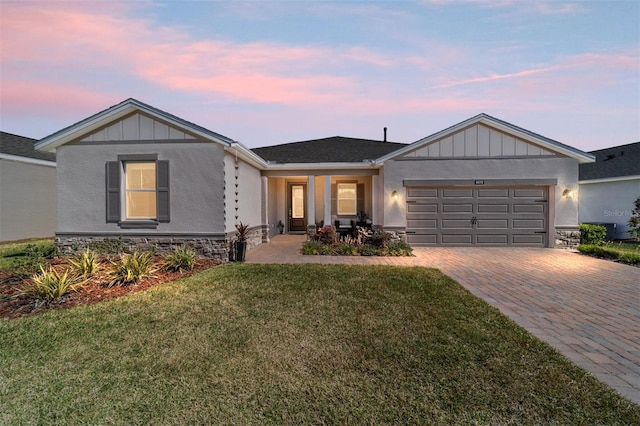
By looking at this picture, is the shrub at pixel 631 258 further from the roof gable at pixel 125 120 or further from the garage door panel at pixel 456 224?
the roof gable at pixel 125 120

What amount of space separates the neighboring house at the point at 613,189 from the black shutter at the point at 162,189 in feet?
62.0

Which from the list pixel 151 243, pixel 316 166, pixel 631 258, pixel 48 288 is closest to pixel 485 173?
pixel 631 258

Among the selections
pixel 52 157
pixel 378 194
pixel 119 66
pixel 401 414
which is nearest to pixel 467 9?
pixel 378 194

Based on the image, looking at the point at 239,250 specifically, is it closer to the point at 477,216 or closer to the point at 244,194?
the point at 244,194

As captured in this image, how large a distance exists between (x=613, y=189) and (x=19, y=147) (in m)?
28.9

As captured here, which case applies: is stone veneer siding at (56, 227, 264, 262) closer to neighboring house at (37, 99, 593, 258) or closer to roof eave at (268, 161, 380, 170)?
neighboring house at (37, 99, 593, 258)

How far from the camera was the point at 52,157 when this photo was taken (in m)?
13.7

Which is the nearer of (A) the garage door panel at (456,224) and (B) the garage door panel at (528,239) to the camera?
(B) the garage door panel at (528,239)

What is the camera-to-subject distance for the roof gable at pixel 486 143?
9.97m

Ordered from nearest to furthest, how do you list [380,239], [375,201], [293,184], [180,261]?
[180,261], [380,239], [375,201], [293,184]

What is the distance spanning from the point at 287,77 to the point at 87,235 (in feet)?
30.9

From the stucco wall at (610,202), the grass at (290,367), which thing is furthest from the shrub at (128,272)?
the stucco wall at (610,202)

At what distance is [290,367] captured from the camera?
2.87m

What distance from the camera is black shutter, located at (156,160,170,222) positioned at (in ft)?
27.1
